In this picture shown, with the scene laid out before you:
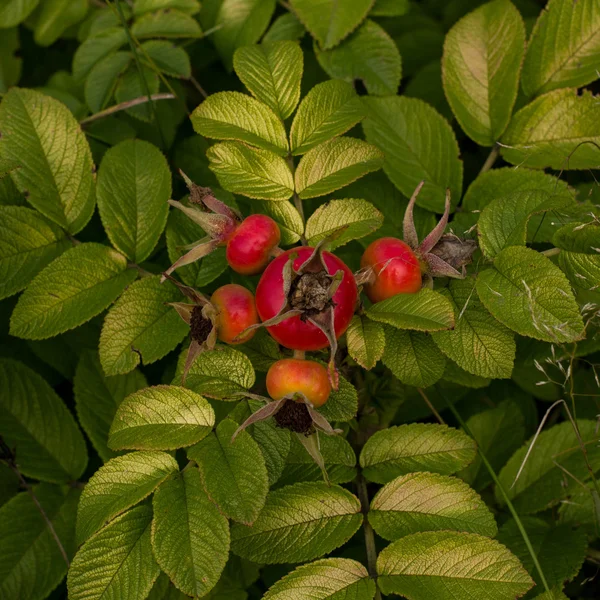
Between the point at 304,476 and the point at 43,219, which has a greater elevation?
the point at 43,219

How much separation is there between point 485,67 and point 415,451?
1.21m

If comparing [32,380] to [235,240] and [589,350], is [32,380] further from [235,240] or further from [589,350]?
[589,350]

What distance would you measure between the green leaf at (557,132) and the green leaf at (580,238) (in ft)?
1.20

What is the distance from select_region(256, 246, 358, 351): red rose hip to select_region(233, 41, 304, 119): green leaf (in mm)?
681

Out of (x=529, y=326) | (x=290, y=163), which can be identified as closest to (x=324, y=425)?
(x=529, y=326)

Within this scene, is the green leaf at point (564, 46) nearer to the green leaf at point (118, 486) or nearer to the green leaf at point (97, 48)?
the green leaf at point (97, 48)

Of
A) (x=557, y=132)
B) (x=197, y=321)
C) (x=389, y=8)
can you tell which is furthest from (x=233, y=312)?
(x=389, y=8)

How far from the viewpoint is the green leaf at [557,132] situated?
2.12 meters

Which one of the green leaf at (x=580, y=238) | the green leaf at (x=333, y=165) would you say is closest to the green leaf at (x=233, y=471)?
the green leaf at (x=333, y=165)

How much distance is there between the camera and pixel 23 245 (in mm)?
2025

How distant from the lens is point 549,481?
2.09m

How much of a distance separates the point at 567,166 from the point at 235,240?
105 cm

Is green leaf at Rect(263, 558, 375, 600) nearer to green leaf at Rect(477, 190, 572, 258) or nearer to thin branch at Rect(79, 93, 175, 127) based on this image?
green leaf at Rect(477, 190, 572, 258)

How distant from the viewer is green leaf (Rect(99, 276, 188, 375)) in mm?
1880
